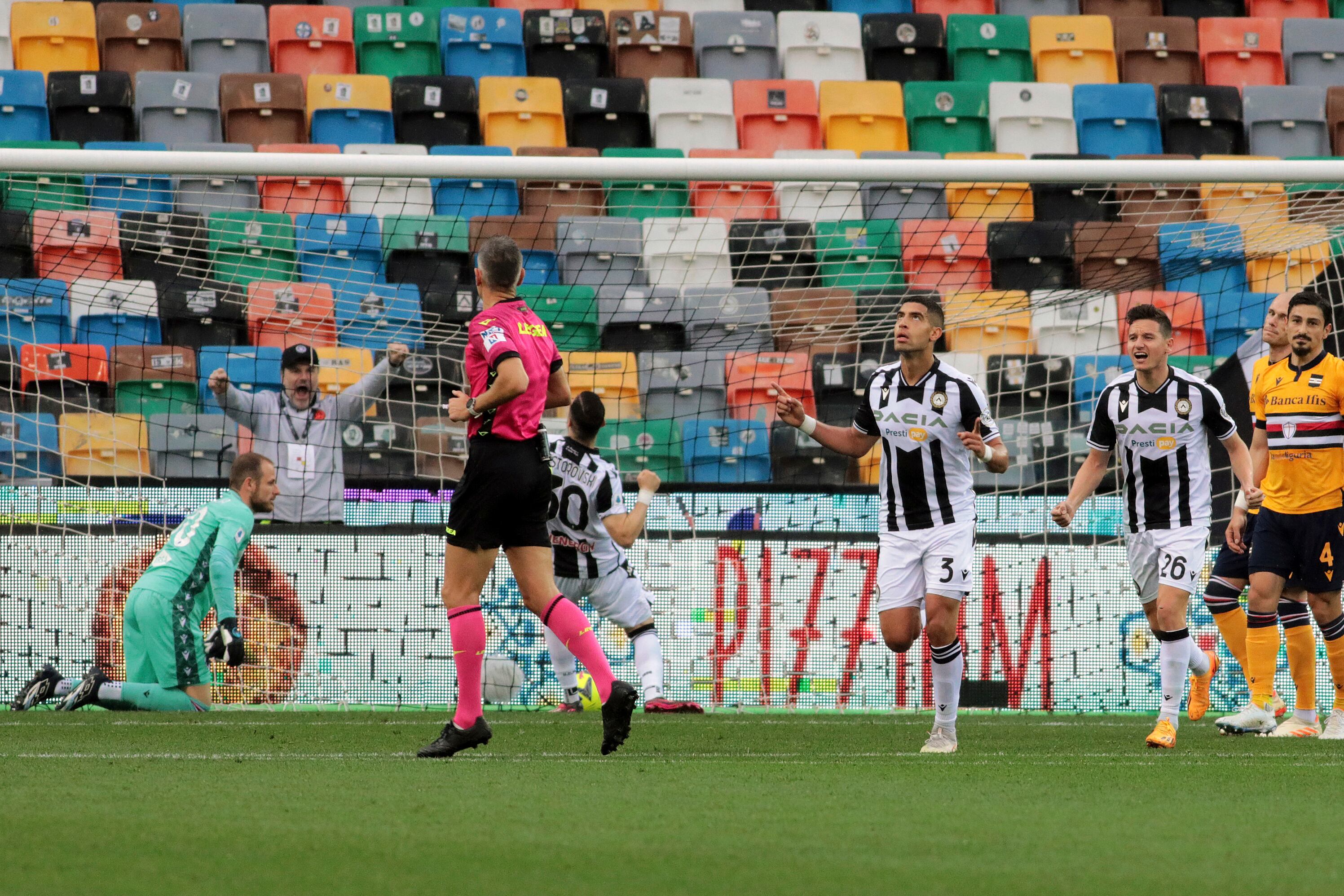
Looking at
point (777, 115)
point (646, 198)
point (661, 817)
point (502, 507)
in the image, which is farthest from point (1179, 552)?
point (777, 115)

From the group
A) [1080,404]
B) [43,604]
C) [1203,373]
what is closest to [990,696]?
[1080,404]

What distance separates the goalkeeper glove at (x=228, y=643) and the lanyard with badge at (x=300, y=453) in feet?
6.36

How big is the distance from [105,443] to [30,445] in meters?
0.48

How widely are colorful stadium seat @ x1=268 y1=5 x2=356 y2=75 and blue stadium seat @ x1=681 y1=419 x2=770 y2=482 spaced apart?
241 inches

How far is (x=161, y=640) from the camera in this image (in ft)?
29.2

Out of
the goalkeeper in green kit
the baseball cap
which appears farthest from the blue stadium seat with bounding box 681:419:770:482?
the goalkeeper in green kit

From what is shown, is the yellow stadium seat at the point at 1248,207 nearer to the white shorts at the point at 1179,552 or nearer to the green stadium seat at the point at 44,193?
the white shorts at the point at 1179,552

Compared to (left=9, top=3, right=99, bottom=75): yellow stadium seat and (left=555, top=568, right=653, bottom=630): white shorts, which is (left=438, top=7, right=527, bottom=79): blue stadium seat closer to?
(left=9, top=3, right=99, bottom=75): yellow stadium seat

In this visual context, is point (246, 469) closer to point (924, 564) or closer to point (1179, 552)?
point (924, 564)

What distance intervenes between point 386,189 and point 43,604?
14.7 feet

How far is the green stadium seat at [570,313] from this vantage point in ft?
35.1

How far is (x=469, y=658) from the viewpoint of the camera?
19.2 feet

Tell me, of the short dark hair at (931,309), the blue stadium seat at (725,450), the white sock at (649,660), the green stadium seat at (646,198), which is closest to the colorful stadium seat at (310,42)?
the green stadium seat at (646,198)

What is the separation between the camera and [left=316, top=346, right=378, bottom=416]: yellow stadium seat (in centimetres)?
1143
